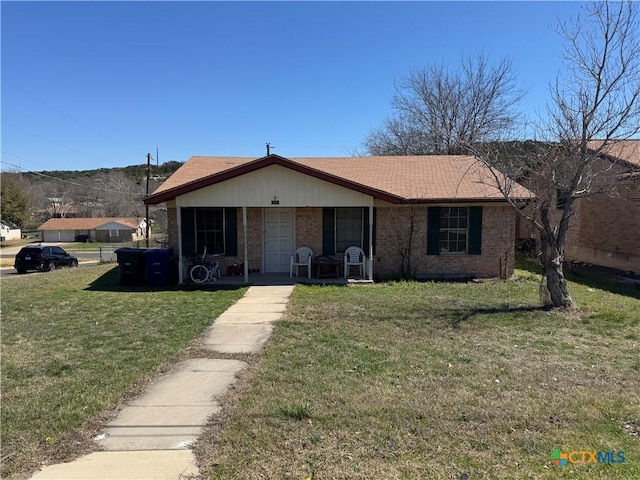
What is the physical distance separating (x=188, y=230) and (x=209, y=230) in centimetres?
64

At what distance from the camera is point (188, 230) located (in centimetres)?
1330

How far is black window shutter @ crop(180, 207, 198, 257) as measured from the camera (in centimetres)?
1326

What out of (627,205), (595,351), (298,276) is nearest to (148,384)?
(595,351)

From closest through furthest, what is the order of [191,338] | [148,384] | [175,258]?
[148,384] < [191,338] < [175,258]

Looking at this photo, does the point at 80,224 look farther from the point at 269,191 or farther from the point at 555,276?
the point at 555,276

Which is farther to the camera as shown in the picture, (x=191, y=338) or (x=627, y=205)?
(x=627, y=205)

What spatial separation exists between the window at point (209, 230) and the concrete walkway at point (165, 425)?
7206mm

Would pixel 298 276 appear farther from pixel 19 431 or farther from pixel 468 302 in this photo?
pixel 19 431

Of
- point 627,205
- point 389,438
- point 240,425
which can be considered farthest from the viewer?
point 627,205

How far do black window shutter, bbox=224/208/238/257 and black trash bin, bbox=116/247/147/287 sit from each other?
8.07ft

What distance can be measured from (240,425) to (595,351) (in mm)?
5095

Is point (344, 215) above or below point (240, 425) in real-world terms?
above

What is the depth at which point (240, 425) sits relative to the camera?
148 inches

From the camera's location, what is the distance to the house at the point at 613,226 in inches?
555
